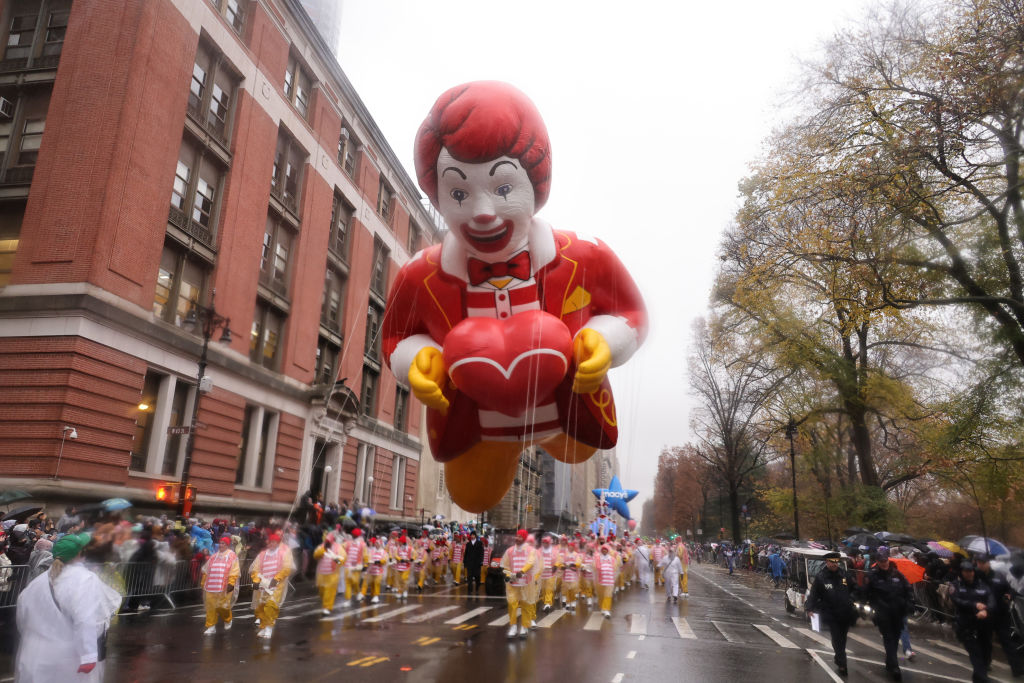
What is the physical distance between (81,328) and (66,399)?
1.69m

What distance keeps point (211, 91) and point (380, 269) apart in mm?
12266

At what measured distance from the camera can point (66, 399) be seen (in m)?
14.5

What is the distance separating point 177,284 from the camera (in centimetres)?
1894

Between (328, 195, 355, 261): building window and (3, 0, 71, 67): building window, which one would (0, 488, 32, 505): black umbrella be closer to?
(3, 0, 71, 67): building window

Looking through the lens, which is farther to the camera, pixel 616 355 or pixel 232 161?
pixel 232 161

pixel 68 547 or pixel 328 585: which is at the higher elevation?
pixel 68 547

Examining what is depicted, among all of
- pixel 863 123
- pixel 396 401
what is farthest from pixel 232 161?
pixel 863 123

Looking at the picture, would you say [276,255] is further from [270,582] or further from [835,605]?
[835,605]

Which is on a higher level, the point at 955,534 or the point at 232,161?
the point at 232,161

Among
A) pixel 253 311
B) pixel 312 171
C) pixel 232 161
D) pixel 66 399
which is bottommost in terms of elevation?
pixel 66 399

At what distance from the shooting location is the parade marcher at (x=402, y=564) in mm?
16547

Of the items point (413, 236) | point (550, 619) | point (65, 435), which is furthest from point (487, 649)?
point (413, 236)

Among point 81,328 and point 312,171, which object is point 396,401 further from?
point 81,328

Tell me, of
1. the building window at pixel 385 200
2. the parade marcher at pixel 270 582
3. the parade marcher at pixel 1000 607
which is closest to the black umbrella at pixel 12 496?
the parade marcher at pixel 270 582
